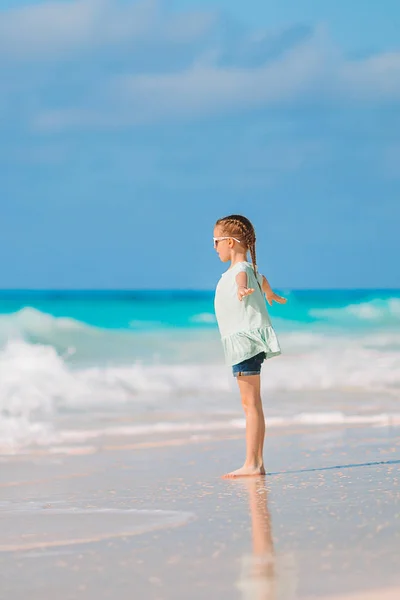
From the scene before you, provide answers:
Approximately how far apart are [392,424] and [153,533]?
345 centimetres

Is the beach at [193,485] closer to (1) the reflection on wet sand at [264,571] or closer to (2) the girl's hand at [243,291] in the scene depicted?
(1) the reflection on wet sand at [264,571]

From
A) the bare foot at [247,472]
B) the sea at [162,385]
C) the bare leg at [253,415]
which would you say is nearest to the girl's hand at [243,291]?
the bare leg at [253,415]

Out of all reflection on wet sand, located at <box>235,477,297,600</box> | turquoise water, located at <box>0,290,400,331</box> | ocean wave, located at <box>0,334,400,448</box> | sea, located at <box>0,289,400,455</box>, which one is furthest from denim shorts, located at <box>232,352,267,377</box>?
turquoise water, located at <box>0,290,400,331</box>

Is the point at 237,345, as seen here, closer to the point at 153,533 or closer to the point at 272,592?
the point at 153,533

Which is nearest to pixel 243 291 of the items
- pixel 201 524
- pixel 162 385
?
pixel 201 524

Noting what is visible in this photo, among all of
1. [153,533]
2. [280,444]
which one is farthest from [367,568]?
[280,444]

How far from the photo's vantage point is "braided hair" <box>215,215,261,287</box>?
17.7ft

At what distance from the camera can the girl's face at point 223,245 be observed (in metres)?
5.40

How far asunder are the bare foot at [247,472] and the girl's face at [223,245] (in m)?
1.09

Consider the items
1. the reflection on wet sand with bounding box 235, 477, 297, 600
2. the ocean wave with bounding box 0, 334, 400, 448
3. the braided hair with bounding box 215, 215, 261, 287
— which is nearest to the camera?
the reflection on wet sand with bounding box 235, 477, 297, 600

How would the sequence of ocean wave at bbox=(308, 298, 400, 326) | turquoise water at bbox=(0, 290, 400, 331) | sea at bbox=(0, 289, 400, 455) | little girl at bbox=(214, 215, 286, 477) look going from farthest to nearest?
1. ocean wave at bbox=(308, 298, 400, 326)
2. turquoise water at bbox=(0, 290, 400, 331)
3. sea at bbox=(0, 289, 400, 455)
4. little girl at bbox=(214, 215, 286, 477)

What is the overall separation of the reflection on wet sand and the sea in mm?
2597

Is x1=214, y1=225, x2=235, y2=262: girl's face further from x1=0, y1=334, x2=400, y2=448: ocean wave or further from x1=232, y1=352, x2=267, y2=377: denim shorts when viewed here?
x1=0, y1=334, x2=400, y2=448: ocean wave

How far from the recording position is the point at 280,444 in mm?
6211
